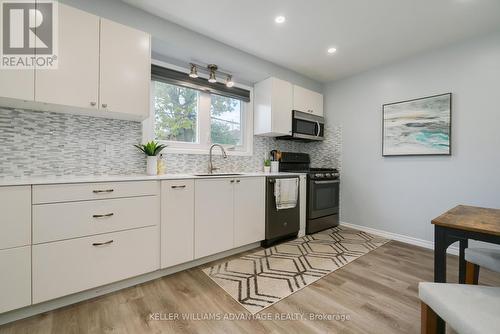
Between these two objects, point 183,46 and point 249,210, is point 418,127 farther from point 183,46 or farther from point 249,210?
point 183,46

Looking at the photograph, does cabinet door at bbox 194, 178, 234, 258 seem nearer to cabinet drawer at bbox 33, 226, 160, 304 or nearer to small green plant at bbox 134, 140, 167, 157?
cabinet drawer at bbox 33, 226, 160, 304

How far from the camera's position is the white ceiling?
6.21 feet

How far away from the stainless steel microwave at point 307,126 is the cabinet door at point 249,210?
1.12 m

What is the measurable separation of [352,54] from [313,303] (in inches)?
112

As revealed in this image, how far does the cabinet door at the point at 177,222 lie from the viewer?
188cm

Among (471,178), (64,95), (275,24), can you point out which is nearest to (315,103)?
(275,24)

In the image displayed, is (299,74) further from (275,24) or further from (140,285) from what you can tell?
(140,285)

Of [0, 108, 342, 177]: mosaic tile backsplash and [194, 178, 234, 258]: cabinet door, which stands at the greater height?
[0, 108, 342, 177]: mosaic tile backsplash

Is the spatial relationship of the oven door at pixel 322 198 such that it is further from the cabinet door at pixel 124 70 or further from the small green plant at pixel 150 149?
the cabinet door at pixel 124 70

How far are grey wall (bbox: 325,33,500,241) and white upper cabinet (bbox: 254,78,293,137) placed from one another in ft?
3.24

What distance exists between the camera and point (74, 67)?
161cm

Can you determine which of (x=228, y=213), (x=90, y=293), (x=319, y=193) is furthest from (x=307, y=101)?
(x=90, y=293)

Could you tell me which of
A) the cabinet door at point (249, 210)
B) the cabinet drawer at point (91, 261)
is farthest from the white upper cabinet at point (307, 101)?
the cabinet drawer at point (91, 261)

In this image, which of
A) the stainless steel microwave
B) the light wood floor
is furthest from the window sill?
the light wood floor
